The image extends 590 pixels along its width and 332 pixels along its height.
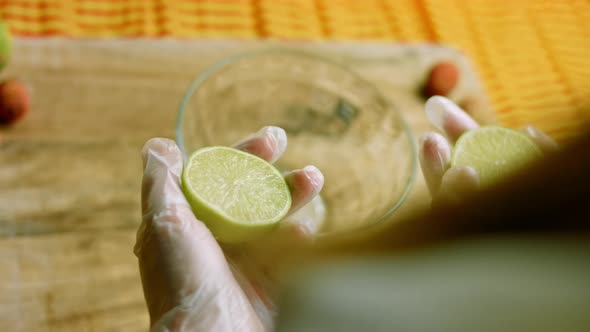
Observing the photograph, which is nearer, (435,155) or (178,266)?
(178,266)

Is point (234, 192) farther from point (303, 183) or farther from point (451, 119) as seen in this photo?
point (451, 119)

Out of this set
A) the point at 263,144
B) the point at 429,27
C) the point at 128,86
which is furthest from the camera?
the point at 429,27

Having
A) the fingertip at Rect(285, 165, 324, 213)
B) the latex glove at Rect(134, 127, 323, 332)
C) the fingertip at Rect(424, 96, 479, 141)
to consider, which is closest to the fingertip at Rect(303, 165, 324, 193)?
the fingertip at Rect(285, 165, 324, 213)

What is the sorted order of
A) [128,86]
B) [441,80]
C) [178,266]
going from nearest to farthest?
[178,266], [128,86], [441,80]

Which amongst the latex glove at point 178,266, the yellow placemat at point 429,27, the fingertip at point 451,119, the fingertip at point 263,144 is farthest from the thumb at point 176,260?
the yellow placemat at point 429,27

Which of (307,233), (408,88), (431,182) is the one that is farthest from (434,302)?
(408,88)

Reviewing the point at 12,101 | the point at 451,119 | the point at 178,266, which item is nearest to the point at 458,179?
the point at 451,119

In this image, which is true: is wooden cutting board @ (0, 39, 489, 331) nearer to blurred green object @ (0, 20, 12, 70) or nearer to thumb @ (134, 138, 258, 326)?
blurred green object @ (0, 20, 12, 70)
